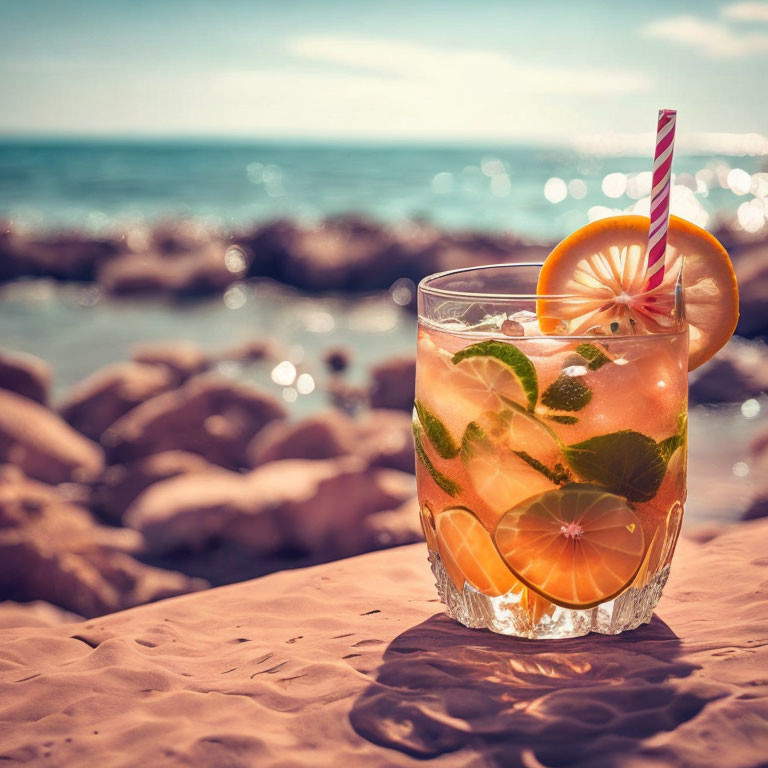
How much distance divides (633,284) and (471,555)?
0.75 metres

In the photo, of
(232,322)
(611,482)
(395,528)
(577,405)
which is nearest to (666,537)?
(611,482)

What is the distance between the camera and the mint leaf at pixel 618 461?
2102 mm

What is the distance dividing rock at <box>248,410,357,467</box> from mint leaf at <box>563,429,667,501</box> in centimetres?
418

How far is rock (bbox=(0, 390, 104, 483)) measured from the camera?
20.7 ft

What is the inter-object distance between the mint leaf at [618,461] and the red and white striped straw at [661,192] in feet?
1.27

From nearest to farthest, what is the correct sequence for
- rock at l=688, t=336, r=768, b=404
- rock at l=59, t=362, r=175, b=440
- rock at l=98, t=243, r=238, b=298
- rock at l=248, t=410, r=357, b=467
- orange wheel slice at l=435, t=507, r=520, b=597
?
orange wheel slice at l=435, t=507, r=520, b=597 → rock at l=248, t=410, r=357, b=467 → rock at l=59, t=362, r=175, b=440 → rock at l=688, t=336, r=768, b=404 → rock at l=98, t=243, r=238, b=298

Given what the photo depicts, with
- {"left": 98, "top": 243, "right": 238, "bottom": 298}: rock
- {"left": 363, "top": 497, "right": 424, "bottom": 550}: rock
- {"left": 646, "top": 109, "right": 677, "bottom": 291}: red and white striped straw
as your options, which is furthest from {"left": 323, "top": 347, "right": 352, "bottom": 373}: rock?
{"left": 646, "top": 109, "right": 677, "bottom": 291}: red and white striped straw

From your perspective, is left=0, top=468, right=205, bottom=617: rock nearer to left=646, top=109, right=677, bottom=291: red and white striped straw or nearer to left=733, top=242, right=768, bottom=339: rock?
left=646, top=109, right=677, bottom=291: red and white striped straw

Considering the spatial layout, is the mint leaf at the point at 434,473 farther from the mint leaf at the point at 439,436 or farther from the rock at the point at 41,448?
the rock at the point at 41,448

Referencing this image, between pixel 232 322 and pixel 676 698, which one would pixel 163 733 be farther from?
pixel 232 322

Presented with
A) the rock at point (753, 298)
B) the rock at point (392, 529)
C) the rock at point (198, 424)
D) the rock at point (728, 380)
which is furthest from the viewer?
the rock at point (753, 298)

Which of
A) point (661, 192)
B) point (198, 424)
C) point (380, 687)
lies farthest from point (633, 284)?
point (198, 424)

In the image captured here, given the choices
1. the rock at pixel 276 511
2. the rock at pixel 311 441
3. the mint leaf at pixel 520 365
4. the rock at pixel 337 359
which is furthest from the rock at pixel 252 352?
the mint leaf at pixel 520 365

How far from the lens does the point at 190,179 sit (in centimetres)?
4062
